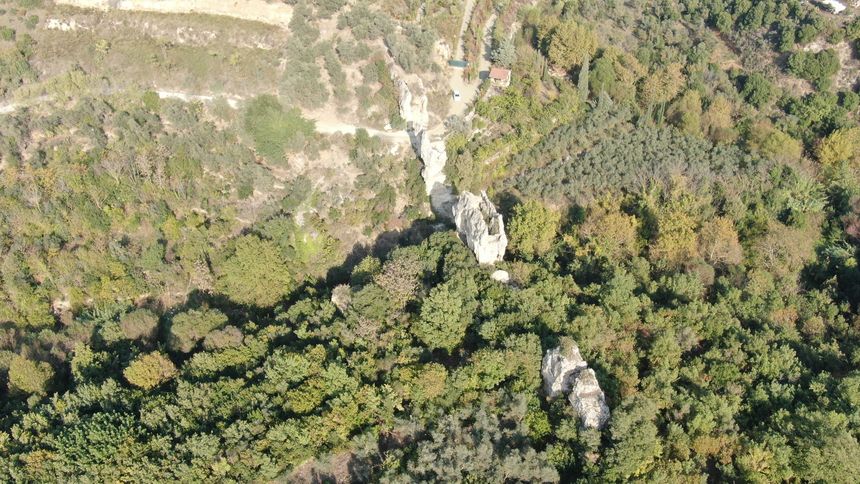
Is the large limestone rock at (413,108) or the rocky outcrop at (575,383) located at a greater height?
the large limestone rock at (413,108)

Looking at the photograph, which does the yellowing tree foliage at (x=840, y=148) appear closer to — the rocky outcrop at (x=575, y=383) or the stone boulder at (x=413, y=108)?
the stone boulder at (x=413, y=108)

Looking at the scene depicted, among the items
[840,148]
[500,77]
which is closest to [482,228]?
[500,77]

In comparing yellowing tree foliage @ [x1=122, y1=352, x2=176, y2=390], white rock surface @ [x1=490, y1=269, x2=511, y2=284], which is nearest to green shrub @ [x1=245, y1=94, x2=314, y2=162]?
yellowing tree foliage @ [x1=122, y1=352, x2=176, y2=390]

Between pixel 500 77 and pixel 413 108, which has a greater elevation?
pixel 500 77

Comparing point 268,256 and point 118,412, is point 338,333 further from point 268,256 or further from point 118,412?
point 118,412

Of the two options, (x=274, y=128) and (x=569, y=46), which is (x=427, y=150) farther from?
(x=569, y=46)

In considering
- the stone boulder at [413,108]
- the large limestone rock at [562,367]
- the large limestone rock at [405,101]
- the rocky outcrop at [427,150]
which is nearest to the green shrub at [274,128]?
the large limestone rock at [405,101]

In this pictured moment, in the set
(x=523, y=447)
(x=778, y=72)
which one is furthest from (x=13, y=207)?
(x=778, y=72)
